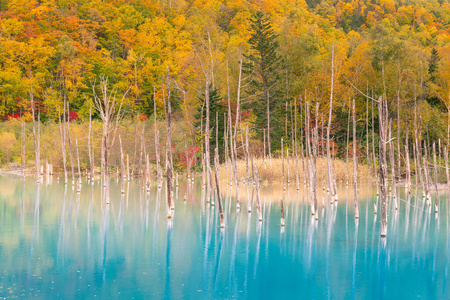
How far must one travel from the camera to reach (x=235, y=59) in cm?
4462

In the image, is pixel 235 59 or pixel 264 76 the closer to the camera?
pixel 264 76

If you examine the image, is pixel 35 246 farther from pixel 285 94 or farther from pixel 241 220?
pixel 285 94

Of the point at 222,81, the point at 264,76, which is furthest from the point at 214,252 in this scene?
the point at 222,81

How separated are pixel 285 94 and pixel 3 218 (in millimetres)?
25540

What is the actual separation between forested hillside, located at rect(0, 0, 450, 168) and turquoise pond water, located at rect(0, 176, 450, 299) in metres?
8.63

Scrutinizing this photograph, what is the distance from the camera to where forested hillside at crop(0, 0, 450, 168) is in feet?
119

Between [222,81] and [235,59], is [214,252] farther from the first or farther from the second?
[235,59]

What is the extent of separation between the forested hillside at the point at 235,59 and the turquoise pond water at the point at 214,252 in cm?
863

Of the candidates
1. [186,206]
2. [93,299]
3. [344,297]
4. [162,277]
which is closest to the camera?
[93,299]

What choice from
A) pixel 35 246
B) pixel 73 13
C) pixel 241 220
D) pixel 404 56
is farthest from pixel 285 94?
pixel 73 13

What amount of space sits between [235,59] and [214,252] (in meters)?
32.2

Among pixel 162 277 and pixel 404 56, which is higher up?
pixel 404 56

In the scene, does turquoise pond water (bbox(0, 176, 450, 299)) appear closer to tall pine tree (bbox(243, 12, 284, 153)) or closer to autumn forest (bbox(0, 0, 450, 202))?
autumn forest (bbox(0, 0, 450, 202))

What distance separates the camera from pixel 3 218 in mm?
19516
